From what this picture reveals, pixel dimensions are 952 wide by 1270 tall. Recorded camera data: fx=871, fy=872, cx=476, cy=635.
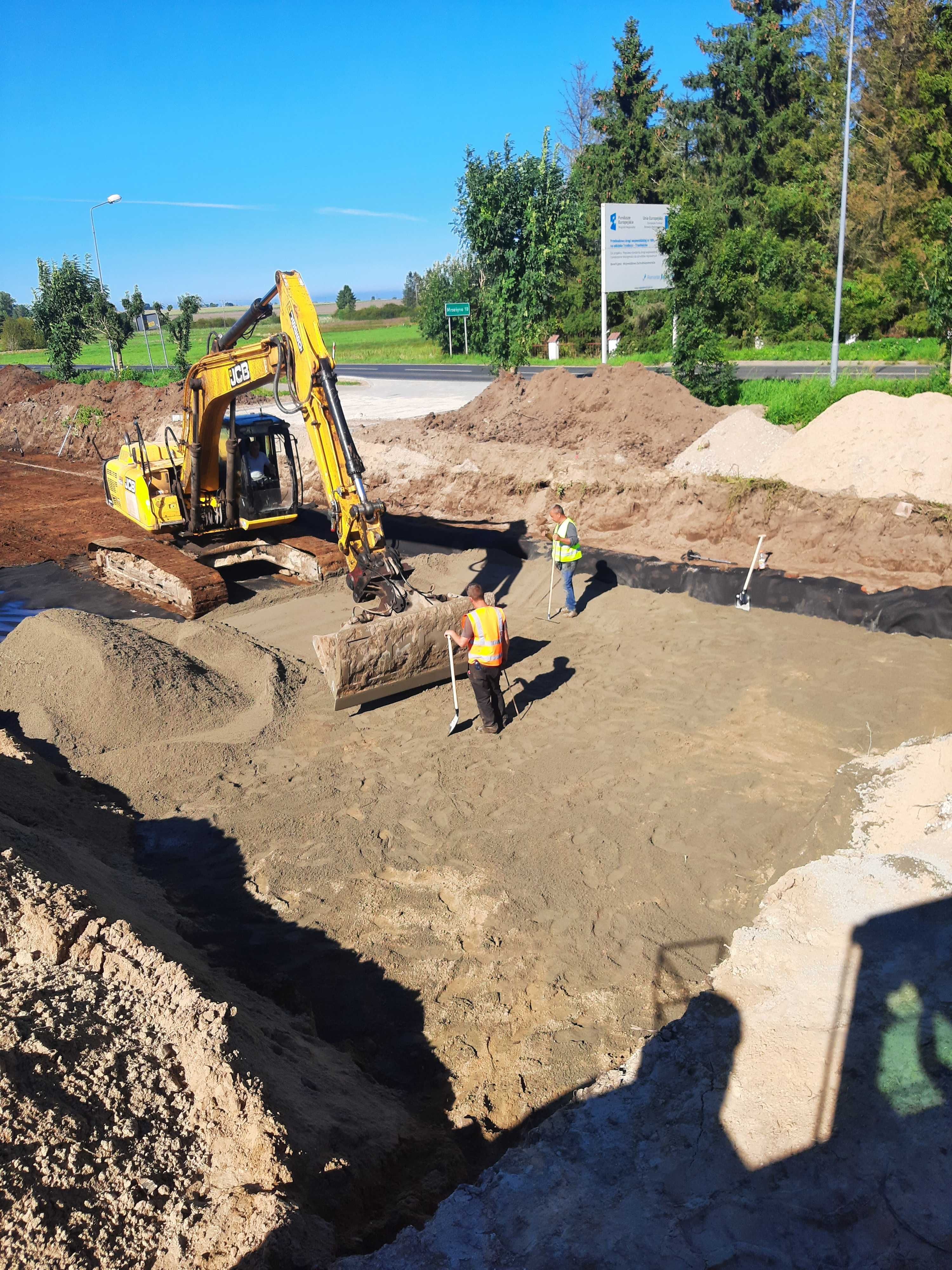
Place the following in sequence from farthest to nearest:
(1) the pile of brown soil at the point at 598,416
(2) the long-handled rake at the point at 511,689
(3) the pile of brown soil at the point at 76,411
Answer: (3) the pile of brown soil at the point at 76,411 → (1) the pile of brown soil at the point at 598,416 → (2) the long-handled rake at the point at 511,689

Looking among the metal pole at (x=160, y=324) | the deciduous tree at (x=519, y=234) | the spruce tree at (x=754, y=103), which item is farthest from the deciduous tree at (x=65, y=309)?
the spruce tree at (x=754, y=103)

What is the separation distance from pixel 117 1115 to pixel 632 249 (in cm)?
3020

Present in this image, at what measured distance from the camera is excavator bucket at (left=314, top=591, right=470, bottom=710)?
899cm

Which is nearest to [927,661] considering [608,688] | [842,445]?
[608,688]

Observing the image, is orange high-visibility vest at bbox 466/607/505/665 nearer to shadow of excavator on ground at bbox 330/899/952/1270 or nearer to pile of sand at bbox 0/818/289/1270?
shadow of excavator on ground at bbox 330/899/952/1270

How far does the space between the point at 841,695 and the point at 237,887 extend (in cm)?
632

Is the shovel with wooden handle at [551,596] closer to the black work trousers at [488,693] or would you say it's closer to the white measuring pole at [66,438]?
the black work trousers at [488,693]

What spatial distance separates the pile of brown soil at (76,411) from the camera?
93.8ft

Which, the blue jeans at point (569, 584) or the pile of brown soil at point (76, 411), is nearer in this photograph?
the blue jeans at point (569, 584)

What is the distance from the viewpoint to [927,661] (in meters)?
9.80

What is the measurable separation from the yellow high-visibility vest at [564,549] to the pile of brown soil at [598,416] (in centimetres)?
688

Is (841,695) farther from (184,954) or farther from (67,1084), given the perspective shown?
(67,1084)

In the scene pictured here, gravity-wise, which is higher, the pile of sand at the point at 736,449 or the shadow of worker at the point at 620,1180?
the pile of sand at the point at 736,449

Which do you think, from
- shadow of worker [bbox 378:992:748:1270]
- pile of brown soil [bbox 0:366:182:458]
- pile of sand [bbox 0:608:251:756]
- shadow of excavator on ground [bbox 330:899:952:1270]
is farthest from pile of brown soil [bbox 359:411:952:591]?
pile of brown soil [bbox 0:366:182:458]
